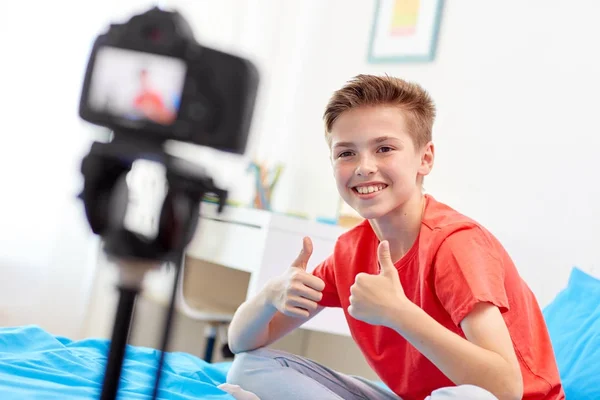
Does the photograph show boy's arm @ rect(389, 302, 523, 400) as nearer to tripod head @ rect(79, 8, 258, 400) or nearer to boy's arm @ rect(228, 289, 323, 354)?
boy's arm @ rect(228, 289, 323, 354)

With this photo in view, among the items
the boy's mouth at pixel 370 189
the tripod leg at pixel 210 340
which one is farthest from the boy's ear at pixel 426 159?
the tripod leg at pixel 210 340

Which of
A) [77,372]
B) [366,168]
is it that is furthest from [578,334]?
[77,372]

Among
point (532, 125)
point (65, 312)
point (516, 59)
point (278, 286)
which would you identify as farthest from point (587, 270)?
point (65, 312)

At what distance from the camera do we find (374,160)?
3.80ft

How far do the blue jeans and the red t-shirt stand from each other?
2.9 inches

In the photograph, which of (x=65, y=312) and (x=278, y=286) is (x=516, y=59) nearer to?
(x=278, y=286)

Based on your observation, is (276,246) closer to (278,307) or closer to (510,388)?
(278,307)

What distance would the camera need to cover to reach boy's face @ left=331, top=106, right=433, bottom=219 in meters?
1.15

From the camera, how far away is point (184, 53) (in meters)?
0.44

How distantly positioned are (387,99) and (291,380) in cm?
52

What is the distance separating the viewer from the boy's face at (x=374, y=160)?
1.15 metres

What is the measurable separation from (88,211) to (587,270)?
4.82 ft

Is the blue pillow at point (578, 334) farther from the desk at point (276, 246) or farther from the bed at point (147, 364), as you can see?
the desk at point (276, 246)

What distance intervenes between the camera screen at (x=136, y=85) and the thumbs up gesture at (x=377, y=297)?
0.53 meters
